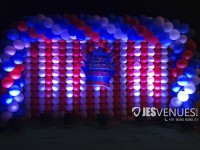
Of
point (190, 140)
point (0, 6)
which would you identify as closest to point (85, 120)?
point (190, 140)

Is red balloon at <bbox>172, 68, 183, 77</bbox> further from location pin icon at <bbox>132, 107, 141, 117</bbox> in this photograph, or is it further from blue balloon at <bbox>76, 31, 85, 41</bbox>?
blue balloon at <bbox>76, 31, 85, 41</bbox>

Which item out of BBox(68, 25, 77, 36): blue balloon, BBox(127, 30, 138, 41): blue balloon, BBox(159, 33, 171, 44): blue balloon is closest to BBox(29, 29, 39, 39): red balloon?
BBox(68, 25, 77, 36): blue balloon

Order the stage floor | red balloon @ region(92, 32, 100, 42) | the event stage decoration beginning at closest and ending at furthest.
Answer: the stage floor, red balloon @ region(92, 32, 100, 42), the event stage decoration

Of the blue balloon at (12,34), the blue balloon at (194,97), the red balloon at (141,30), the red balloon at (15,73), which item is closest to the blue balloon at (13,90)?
the red balloon at (15,73)

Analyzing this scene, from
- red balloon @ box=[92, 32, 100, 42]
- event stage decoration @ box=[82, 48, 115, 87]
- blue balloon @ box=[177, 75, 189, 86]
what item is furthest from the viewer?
event stage decoration @ box=[82, 48, 115, 87]

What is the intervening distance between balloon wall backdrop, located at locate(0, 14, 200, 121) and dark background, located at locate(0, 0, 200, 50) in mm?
1357

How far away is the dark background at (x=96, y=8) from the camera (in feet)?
31.5

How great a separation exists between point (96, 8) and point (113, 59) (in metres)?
1.78

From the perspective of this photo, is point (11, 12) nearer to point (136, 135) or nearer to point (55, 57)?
point (55, 57)

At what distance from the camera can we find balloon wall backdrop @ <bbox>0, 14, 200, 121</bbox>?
811 cm

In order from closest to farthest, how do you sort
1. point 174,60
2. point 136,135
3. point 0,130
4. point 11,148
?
point 11,148 → point 136,135 → point 0,130 → point 174,60

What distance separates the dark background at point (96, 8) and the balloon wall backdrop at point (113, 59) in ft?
4.45

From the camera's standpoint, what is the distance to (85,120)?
849 centimetres

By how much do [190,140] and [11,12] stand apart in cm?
592
